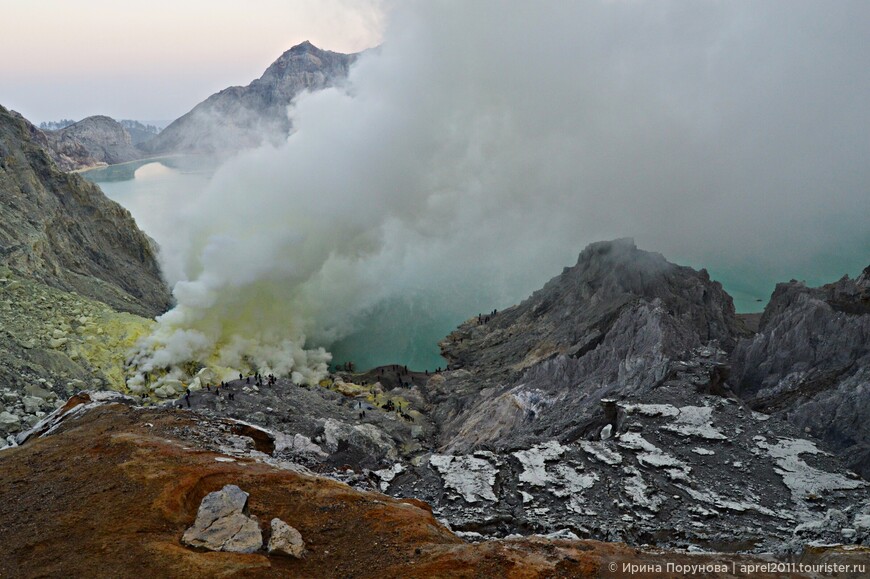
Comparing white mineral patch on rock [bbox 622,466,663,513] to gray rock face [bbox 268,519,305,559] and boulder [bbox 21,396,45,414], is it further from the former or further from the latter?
boulder [bbox 21,396,45,414]

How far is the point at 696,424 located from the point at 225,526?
2768 cm

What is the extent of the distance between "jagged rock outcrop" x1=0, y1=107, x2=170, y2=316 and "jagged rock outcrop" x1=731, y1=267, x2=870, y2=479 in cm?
6859

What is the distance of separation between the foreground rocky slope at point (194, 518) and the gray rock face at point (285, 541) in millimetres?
226

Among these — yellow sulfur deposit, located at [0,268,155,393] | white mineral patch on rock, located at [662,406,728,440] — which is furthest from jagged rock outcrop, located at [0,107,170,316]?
white mineral patch on rock, located at [662,406,728,440]

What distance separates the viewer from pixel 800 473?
2908 cm

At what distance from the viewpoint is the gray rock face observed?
17266 mm

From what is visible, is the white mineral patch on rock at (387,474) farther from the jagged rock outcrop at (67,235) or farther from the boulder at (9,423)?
the jagged rock outcrop at (67,235)

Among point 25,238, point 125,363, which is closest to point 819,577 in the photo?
point 125,363

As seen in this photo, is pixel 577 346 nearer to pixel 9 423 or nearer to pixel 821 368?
pixel 821 368

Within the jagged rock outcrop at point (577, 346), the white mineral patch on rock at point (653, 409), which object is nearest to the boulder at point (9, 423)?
the jagged rock outcrop at point (577, 346)

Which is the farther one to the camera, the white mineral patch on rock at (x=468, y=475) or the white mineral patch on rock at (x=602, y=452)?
the white mineral patch on rock at (x=602, y=452)

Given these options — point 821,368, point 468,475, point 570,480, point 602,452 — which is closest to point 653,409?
point 602,452

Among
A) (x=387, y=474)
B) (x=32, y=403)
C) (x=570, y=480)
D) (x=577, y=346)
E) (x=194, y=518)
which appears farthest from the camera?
(x=577, y=346)

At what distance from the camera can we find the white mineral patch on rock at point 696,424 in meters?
32.8
